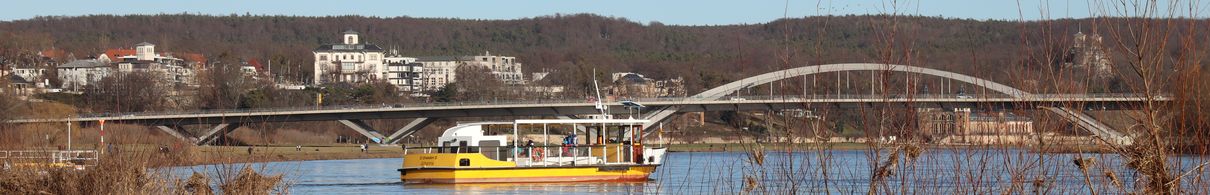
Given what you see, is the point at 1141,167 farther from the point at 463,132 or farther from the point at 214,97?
the point at 214,97

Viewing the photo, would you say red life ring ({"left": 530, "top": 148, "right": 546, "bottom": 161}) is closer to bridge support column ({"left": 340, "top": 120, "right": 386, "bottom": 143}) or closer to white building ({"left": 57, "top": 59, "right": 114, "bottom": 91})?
bridge support column ({"left": 340, "top": 120, "right": 386, "bottom": 143})

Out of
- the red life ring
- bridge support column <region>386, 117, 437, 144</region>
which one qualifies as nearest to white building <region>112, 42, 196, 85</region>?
bridge support column <region>386, 117, 437, 144</region>

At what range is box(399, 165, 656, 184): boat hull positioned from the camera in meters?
39.0

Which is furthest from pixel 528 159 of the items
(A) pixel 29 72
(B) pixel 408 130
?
(A) pixel 29 72

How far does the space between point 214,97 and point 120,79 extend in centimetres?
725

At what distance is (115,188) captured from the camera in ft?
60.5

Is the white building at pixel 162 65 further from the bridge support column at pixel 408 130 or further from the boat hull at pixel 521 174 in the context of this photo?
the boat hull at pixel 521 174

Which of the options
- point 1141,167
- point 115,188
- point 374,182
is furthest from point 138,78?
point 1141,167

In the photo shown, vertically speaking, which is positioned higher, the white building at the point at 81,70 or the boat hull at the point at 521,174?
the white building at the point at 81,70

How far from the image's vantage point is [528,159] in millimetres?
40094

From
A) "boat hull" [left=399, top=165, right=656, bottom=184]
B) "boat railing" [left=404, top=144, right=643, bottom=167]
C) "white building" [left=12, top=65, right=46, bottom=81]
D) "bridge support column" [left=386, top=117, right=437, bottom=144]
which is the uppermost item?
"white building" [left=12, top=65, right=46, bottom=81]

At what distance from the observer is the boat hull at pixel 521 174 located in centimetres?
3900

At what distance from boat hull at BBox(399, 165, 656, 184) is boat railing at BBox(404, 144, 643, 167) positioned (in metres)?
0.22

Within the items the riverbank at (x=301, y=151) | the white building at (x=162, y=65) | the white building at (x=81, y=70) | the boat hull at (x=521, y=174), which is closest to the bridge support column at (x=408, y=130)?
A: the riverbank at (x=301, y=151)
